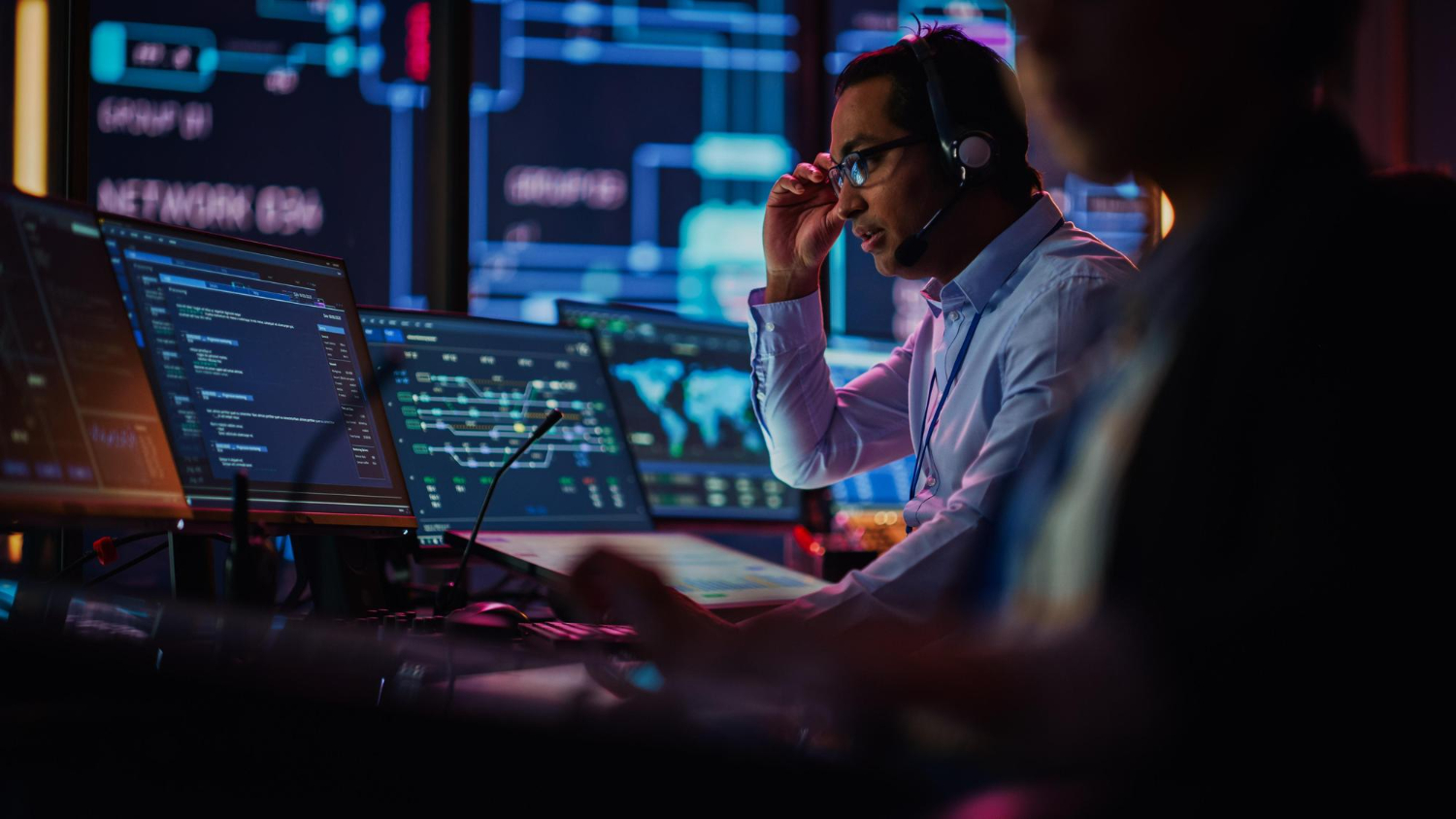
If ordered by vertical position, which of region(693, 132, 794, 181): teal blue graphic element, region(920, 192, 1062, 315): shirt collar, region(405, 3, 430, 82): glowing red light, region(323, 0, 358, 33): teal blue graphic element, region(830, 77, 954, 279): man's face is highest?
region(323, 0, 358, 33): teal blue graphic element

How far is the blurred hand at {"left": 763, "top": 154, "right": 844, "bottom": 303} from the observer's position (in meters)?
2.03

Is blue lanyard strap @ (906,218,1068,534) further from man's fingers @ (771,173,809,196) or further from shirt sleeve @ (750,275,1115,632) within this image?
man's fingers @ (771,173,809,196)

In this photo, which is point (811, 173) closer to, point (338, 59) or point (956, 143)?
point (956, 143)

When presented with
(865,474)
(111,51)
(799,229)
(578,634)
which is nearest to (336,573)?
(578,634)

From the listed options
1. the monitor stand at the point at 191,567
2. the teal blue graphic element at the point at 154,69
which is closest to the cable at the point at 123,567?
the monitor stand at the point at 191,567

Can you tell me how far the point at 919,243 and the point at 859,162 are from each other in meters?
0.17

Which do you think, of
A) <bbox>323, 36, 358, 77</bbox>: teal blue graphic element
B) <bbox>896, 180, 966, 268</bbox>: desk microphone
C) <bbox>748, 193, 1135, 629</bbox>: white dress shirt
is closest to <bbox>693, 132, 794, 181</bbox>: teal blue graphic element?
<bbox>323, 36, 358, 77</bbox>: teal blue graphic element

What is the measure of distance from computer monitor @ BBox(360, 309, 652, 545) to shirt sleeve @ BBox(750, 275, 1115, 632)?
681 millimetres

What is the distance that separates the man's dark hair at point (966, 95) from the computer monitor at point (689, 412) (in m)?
0.74

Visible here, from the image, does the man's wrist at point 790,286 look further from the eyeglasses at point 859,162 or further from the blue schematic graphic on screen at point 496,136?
the blue schematic graphic on screen at point 496,136

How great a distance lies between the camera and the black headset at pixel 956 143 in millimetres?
1748

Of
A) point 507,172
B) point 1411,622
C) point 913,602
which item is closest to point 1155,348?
point 1411,622

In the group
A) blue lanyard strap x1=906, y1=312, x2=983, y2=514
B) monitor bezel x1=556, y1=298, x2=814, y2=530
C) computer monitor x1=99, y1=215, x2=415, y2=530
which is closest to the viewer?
computer monitor x1=99, y1=215, x2=415, y2=530

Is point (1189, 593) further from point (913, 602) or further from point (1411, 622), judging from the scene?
point (913, 602)
